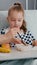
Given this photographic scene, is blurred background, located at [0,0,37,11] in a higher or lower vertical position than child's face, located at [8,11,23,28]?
lower

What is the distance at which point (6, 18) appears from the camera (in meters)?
1.56

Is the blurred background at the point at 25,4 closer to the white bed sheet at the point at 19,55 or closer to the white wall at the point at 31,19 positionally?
the white wall at the point at 31,19

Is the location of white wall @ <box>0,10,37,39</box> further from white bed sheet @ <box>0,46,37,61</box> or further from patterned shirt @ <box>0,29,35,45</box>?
white bed sheet @ <box>0,46,37,61</box>

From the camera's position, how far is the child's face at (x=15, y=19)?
1.44 meters

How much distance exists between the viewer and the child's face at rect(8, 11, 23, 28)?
144 centimetres

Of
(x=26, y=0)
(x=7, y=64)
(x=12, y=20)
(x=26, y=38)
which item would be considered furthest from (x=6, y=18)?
(x=26, y=0)

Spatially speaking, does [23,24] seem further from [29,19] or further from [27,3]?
[27,3]

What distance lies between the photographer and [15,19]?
1.44 metres

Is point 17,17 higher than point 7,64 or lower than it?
higher

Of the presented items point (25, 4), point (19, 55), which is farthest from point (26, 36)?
point (25, 4)

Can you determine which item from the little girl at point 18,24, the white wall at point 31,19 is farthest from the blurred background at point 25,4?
the little girl at point 18,24

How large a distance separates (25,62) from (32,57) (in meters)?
0.09

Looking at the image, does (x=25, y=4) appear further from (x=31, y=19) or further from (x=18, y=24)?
(x=18, y=24)

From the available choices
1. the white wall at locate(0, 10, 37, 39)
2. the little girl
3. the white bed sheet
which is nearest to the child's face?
the little girl
